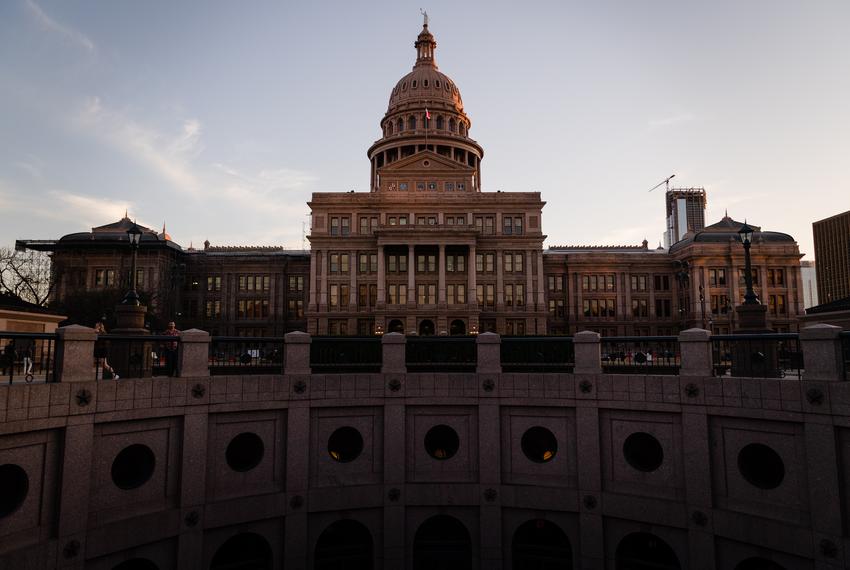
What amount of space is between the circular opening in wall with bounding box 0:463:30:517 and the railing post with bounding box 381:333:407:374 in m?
9.51

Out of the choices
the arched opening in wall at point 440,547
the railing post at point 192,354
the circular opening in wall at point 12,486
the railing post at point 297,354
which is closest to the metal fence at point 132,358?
the railing post at point 192,354

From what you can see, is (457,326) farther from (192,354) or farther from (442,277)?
(192,354)

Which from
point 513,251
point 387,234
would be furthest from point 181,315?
point 513,251

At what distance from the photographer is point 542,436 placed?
16.9 metres

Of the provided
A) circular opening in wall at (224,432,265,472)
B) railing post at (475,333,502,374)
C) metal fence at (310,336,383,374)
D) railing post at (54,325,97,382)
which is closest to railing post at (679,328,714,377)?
railing post at (475,333,502,374)

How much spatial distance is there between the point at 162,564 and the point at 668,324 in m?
77.7

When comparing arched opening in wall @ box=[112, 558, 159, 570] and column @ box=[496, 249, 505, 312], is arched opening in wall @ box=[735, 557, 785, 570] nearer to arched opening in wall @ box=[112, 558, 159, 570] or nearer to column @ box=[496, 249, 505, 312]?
arched opening in wall @ box=[112, 558, 159, 570]

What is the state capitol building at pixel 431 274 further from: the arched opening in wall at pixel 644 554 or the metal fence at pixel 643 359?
the arched opening in wall at pixel 644 554

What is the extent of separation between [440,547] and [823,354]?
39.2 feet

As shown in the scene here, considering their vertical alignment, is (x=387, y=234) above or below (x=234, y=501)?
above

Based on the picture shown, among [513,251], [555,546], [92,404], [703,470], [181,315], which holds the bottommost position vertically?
[555,546]

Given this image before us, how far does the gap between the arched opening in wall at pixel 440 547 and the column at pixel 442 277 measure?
48.1 metres

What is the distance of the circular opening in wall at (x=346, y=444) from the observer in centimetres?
1691

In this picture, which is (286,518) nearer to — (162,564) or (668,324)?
(162,564)
